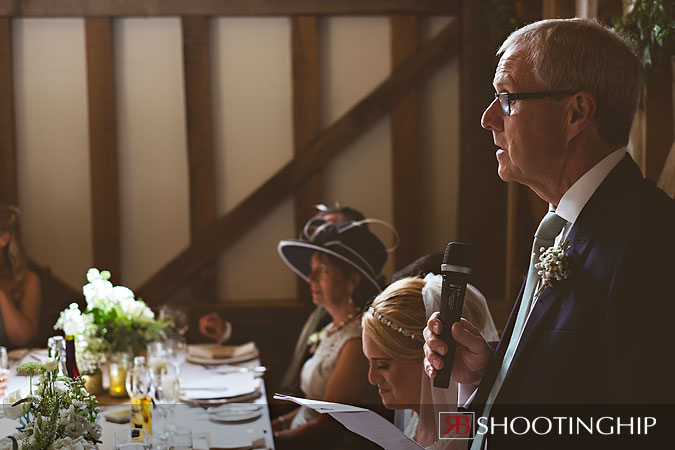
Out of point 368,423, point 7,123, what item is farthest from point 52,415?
point 7,123

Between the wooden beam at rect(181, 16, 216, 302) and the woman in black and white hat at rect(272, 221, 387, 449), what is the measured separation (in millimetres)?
1159

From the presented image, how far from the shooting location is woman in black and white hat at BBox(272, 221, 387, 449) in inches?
110

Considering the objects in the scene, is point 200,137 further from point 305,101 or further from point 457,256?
point 457,256

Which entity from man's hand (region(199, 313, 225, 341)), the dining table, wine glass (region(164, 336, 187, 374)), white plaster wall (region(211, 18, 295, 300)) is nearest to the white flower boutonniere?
the dining table

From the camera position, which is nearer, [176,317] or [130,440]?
[130,440]

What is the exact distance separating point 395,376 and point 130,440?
2.46 feet

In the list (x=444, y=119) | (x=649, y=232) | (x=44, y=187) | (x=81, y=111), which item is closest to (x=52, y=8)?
(x=81, y=111)

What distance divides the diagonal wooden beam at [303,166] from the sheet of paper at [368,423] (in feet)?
9.59

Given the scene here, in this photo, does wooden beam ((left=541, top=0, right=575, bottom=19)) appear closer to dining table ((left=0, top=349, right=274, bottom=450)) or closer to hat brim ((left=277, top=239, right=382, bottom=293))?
hat brim ((left=277, top=239, right=382, bottom=293))

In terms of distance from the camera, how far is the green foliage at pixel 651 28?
2.15 m

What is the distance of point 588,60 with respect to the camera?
4.45 ft

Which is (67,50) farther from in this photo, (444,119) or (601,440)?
(601,440)

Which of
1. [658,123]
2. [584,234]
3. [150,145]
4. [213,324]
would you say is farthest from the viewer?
[150,145]

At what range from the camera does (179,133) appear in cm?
441
